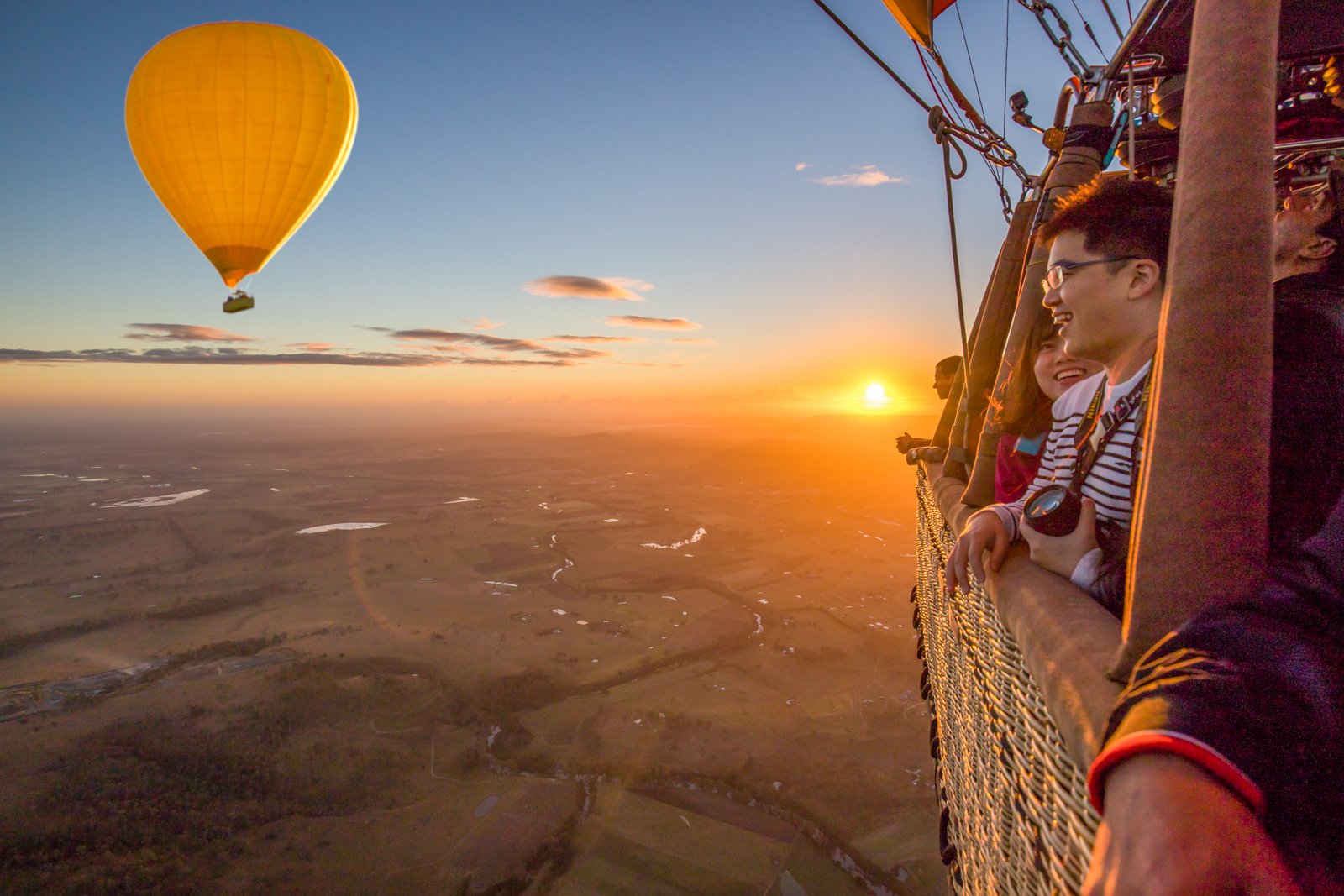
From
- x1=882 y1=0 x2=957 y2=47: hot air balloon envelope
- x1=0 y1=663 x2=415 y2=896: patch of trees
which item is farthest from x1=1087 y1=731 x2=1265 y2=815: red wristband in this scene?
x1=0 y1=663 x2=415 y2=896: patch of trees

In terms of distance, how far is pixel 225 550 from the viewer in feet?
200

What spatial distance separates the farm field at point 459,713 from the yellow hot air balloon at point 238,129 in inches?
691

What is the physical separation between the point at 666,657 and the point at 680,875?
16.2m

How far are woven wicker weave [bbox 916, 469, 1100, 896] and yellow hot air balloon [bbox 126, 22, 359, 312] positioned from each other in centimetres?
2034

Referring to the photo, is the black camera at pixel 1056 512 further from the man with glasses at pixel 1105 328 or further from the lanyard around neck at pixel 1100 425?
the lanyard around neck at pixel 1100 425

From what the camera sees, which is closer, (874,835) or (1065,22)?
(1065,22)

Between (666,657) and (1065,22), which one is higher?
(1065,22)

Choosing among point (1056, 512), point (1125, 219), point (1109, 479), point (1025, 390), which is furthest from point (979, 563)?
point (1025, 390)

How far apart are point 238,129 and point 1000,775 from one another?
21.0 m

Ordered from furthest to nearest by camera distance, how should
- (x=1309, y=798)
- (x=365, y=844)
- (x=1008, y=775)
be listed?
(x=365, y=844), (x=1008, y=775), (x=1309, y=798)

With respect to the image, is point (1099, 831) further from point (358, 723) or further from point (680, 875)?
point (358, 723)

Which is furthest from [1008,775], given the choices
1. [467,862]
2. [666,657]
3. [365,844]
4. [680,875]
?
[666,657]

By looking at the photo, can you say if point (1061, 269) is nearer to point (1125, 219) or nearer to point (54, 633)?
point (1125, 219)

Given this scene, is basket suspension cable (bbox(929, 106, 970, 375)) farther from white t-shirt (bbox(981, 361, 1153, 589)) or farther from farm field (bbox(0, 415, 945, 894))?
farm field (bbox(0, 415, 945, 894))
